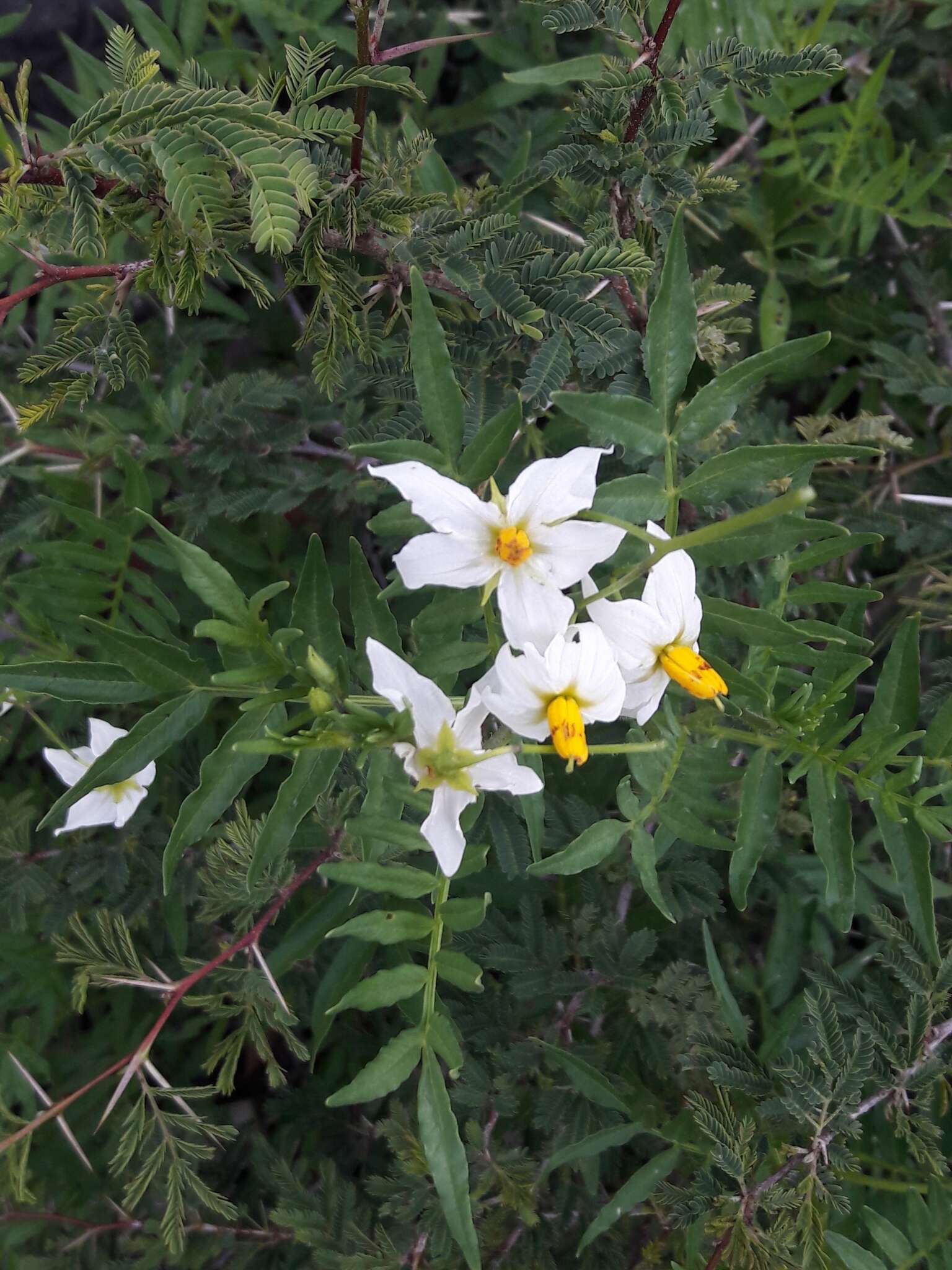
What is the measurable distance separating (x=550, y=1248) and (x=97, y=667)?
1.52 metres

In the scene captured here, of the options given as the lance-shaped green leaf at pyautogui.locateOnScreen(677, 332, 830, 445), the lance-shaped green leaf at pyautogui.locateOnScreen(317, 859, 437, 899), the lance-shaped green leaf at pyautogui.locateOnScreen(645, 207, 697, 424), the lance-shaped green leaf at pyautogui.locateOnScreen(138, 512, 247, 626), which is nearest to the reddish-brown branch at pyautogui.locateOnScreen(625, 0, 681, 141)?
Result: the lance-shaped green leaf at pyautogui.locateOnScreen(645, 207, 697, 424)

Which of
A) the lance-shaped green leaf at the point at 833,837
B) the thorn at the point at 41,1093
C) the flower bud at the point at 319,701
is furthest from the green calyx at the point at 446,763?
the thorn at the point at 41,1093

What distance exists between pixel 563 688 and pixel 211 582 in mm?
469

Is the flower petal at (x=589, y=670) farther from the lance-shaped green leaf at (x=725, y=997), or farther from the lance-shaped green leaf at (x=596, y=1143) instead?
the lance-shaped green leaf at (x=596, y=1143)

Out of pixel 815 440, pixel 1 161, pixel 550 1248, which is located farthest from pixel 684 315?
pixel 550 1248

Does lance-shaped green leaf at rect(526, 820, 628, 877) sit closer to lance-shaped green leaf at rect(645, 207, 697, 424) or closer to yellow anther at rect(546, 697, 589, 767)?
yellow anther at rect(546, 697, 589, 767)

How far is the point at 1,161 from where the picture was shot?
177 centimetres

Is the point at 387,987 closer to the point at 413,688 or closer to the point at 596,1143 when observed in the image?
the point at 413,688

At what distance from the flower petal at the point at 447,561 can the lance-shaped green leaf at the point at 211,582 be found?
9.1 inches

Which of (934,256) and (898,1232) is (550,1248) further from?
(934,256)

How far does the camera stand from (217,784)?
3.92 ft

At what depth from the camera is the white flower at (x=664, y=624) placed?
3.58 feet

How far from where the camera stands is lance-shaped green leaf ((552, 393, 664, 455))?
1177 mm

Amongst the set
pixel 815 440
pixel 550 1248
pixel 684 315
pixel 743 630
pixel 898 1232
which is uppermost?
pixel 684 315
